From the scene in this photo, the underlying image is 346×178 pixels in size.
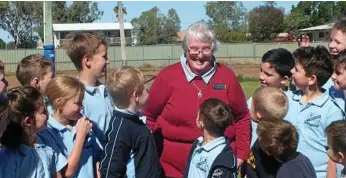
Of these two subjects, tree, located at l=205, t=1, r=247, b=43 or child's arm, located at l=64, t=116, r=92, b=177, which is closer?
child's arm, located at l=64, t=116, r=92, b=177

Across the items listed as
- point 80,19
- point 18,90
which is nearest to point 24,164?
point 18,90

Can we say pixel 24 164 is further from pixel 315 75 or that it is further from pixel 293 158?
pixel 315 75

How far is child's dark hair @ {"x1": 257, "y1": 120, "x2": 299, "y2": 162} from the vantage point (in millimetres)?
3723

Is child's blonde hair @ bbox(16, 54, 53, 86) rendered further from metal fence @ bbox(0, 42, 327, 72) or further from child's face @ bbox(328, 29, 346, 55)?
metal fence @ bbox(0, 42, 327, 72)

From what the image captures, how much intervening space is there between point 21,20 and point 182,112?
3511 inches

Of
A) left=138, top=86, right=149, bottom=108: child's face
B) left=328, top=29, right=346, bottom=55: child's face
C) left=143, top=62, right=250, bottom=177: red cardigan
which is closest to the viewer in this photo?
left=138, top=86, right=149, bottom=108: child's face

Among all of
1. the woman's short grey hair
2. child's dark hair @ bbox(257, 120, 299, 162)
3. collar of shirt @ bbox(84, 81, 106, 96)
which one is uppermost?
the woman's short grey hair

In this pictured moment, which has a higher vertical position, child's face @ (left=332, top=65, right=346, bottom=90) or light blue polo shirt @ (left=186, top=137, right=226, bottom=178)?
child's face @ (left=332, top=65, right=346, bottom=90)

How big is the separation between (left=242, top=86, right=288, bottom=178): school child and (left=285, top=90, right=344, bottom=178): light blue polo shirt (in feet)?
1.44

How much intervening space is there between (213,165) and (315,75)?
132cm

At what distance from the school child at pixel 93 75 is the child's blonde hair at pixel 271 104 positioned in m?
1.27

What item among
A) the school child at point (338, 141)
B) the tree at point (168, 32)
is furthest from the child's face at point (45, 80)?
the tree at point (168, 32)

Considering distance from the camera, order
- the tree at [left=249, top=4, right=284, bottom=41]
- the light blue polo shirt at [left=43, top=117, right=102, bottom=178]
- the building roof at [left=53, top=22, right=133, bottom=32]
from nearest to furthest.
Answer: the light blue polo shirt at [left=43, top=117, right=102, bottom=178] < the tree at [left=249, top=4, right=284, bottom=41] < the building roof at [left=53, top=22, right=133, bottom=32]

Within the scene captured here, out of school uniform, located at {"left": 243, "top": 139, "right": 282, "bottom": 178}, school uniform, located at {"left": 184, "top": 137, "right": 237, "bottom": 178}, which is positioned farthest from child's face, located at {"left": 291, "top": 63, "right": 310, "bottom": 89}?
school uniform, located at {"left": 184, "top": 137, "right": 237, "bottom": 178}
